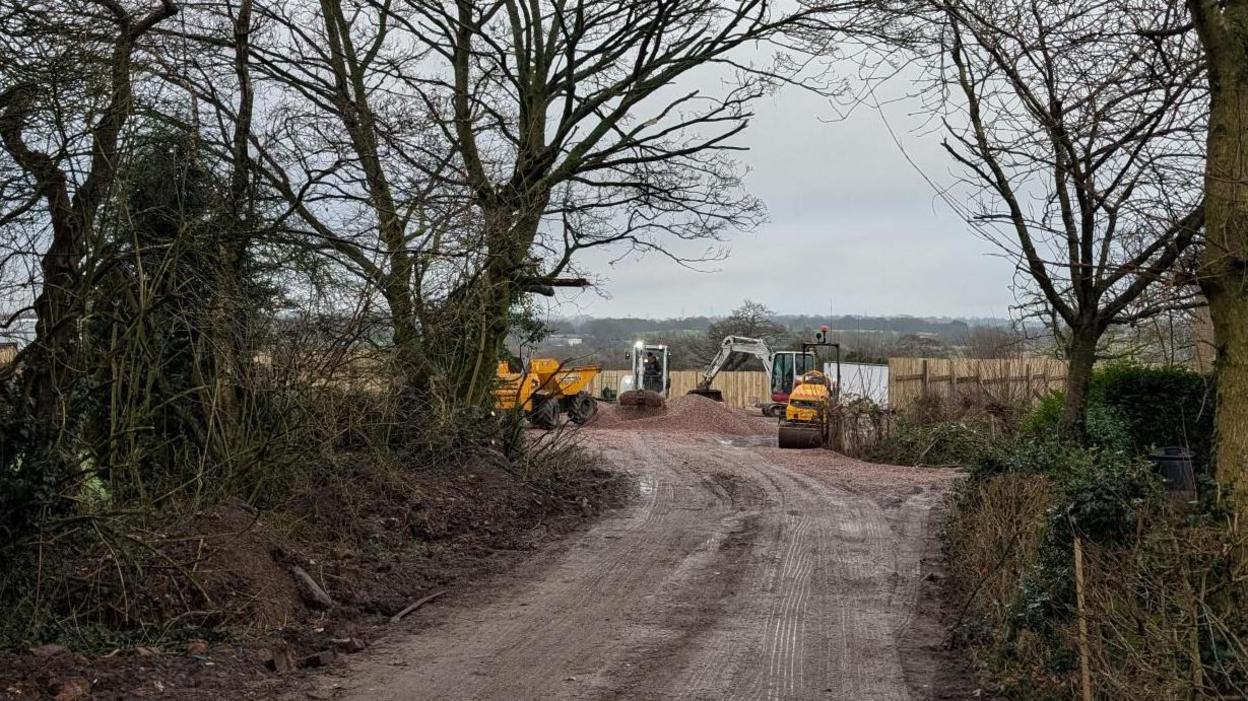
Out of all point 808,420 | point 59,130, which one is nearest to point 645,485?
point 808,420

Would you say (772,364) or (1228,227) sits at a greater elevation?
(1228,227)

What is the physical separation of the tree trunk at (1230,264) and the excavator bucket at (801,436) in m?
20.9

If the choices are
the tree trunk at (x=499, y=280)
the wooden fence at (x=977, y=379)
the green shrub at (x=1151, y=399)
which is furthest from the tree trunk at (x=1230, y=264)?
the wooden fence at (x=977, y=379)

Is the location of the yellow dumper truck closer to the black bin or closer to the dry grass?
the black bin

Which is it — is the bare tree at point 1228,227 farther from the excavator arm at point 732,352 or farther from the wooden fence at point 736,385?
the wooden fence at point 736,385

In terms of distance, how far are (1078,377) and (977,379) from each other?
18.5 meters

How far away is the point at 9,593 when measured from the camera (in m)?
7.92

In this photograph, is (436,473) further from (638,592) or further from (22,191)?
(22,191)

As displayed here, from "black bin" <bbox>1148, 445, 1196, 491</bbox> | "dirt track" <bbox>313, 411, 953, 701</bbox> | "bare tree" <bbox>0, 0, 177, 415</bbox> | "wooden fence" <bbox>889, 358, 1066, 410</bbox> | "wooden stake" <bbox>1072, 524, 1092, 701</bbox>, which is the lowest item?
"dirt track" <bbox>313, 411, 953, 701</bbox>

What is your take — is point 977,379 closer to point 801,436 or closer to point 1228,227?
point 801,436

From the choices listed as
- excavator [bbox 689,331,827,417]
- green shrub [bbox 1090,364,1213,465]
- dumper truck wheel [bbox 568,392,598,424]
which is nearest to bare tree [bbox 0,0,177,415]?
green shrub [bbox 1090,364,1213,465]

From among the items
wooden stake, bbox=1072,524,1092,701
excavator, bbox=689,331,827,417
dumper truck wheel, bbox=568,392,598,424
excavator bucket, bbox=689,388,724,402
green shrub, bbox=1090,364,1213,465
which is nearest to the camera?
wooden stake, bbox=1072,524,1092,701

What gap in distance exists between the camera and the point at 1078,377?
12945mm

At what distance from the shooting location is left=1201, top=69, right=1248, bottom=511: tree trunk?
668 cm
